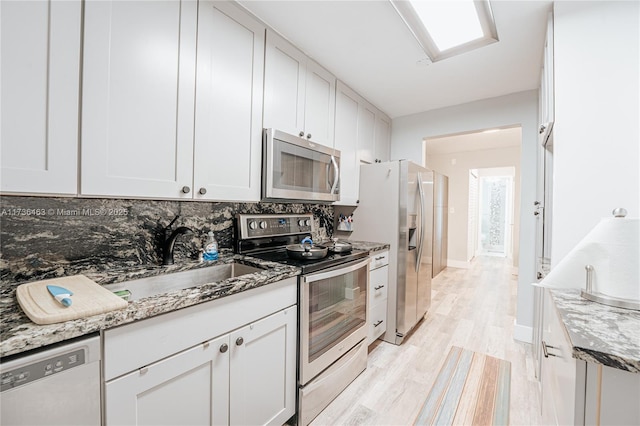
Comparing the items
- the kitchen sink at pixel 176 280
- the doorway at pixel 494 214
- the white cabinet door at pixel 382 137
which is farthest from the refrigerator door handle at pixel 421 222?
the doorway at pixel 494 214

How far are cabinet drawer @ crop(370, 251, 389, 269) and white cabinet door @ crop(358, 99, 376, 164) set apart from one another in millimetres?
983

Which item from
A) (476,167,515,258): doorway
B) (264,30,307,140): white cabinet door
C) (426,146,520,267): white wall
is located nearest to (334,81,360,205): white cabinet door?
(264,30,307,140): white cabinet door

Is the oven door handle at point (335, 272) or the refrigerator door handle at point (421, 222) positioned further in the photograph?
the refrigerator door handle at point (421, 222)

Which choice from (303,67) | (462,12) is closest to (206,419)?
(303,67)

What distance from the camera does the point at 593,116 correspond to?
132 centimetres

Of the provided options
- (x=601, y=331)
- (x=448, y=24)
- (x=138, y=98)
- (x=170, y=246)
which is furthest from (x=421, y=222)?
(x=138, y=98)

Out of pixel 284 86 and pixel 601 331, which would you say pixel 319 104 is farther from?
pixel 601 331

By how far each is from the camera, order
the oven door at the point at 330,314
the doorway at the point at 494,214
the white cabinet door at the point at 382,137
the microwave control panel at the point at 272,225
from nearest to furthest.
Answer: the oven door at the point at 330,314 → the microwave control panel at the point at 272,225 → the white cabinet door at the point at 382,137 → the doorway at the point at 494,214

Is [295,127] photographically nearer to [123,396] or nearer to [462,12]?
[462,12]

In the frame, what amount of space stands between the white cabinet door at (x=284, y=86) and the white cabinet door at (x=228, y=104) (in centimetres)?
7

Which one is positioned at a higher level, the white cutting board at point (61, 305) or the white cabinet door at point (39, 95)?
the white cabinet door at point (39, 95)

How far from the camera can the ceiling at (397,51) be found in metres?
1.60

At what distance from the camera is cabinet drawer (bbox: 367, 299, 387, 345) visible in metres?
2.30

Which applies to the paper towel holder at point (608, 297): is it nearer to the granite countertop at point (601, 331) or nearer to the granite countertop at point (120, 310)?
the granite countertop at point (601, 331)
